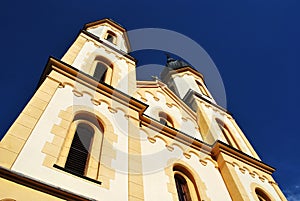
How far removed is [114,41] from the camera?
56.1ft

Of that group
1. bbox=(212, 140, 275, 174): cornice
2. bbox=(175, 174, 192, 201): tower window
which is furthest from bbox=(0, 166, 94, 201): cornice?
bbox=(212, 140, 275, 174): cornice

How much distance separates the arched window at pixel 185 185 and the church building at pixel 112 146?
36 millimetres

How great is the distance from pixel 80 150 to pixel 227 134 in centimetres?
943

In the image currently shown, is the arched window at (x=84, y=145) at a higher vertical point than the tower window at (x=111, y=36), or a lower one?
lower

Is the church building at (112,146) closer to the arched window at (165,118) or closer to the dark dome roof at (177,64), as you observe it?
the arched window at (165,118)

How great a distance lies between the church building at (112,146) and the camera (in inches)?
226

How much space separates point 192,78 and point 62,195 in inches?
633

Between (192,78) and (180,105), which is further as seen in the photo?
(192,78)

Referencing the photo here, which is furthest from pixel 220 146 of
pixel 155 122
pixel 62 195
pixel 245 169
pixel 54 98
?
pixel 62 195

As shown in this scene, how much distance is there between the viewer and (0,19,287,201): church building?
573cm

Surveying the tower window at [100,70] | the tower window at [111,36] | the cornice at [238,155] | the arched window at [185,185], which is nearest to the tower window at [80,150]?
the arched window at [185,185]

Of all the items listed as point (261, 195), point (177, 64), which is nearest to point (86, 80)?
point (261, 195)

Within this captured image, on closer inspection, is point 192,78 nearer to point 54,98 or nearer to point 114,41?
point 114,41

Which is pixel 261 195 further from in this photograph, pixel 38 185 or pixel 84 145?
pixel 38 185
